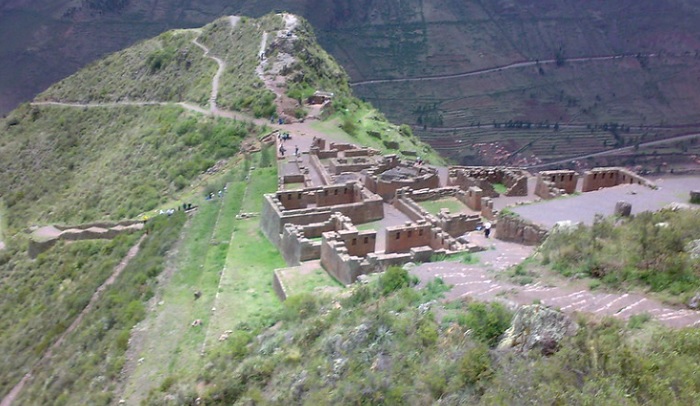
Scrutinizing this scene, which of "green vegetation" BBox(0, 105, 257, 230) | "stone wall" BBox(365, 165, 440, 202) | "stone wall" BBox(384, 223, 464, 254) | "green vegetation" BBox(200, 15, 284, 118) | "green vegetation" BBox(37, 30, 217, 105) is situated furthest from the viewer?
"green vegetation" BBox(37, 30, 217, 105)

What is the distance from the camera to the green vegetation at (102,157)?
42.7 metres

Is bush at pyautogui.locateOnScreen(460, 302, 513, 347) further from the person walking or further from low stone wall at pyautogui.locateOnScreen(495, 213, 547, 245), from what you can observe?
the person walking

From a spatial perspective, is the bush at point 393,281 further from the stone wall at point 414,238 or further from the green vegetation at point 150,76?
the green vegetation at point 150,76

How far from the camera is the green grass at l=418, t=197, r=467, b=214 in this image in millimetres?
27141

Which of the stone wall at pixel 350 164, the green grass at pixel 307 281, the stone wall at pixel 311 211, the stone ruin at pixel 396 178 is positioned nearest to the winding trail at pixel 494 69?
the stone wall at pixel 350 164

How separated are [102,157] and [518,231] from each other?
39.8m

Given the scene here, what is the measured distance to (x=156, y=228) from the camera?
31109 millimetres

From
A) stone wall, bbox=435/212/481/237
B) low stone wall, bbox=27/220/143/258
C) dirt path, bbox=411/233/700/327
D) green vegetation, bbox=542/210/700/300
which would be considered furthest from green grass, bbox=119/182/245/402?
green vegetation, bbox=542/210/700/300

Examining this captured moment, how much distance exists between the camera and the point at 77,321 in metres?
25.8

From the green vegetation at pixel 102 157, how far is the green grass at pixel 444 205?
18034mm

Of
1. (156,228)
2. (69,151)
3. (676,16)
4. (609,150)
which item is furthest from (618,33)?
(156,228)

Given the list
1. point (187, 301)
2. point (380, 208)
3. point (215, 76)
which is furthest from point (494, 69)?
point (187, 301)

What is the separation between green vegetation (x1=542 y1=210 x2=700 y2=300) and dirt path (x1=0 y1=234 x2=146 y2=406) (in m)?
17.9

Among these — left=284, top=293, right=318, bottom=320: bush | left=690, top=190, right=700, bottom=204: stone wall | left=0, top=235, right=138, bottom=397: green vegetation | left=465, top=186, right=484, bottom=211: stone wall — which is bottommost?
left=0, top=235, right=138, bottom=397: green vegetation
